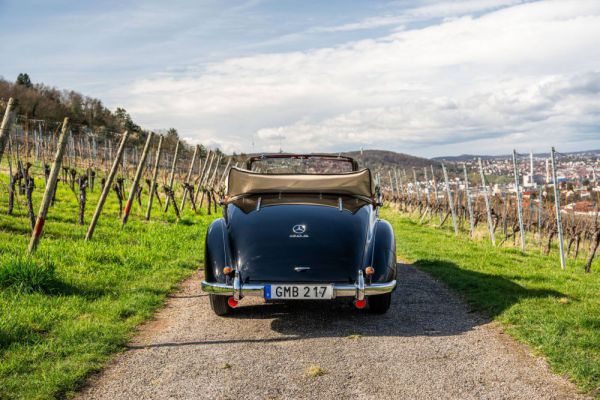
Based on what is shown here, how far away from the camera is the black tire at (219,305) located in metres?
6.24

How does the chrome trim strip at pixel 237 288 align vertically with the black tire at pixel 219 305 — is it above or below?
above

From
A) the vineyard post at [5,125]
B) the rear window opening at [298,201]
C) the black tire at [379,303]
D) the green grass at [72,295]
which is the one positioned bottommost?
the black tire at [379,303]

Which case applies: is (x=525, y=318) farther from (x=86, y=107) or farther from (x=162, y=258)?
(x=86, y=107)

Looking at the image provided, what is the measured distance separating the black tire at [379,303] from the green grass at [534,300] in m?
1.20

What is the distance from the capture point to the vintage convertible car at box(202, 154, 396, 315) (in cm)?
562

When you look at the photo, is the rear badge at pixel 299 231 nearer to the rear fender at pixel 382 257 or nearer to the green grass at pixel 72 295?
the rear fender at pixel 382 257

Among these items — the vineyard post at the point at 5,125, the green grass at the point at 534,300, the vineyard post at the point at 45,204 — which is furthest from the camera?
the vineyard post at the point at 45,204

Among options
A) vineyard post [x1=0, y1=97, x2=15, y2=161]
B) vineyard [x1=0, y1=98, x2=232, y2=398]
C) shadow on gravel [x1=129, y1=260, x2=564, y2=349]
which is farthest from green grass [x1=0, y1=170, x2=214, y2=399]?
vineyard post [x1=0, y1=97, x2=15, y2=161]

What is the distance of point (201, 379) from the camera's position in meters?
4.24

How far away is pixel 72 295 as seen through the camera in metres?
6.61

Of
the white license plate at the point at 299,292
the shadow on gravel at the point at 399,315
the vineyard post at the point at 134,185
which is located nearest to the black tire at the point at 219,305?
the shadow on gravel at the point at 399,315

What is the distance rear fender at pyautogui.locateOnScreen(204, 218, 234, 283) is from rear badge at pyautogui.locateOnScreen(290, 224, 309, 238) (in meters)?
0.72

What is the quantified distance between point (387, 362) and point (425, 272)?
205 inches

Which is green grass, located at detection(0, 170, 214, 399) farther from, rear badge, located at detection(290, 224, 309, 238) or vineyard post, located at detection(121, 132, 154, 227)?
rear badge, located at detection(290, 224, 309, 238)
